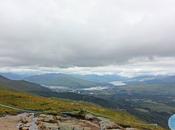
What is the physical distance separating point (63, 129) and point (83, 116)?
16.2 metres

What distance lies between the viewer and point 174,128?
200 feet

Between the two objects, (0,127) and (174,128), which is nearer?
(0,127)

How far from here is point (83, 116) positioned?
69.4 m

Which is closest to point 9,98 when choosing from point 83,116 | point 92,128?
point 83,116

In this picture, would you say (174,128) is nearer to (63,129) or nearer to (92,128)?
(92,128)

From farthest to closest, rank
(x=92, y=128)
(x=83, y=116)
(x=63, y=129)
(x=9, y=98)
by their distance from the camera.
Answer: (x=9, y=98)
(x=83, y=116)
(x=92, y=128)
(x=63, y=129)

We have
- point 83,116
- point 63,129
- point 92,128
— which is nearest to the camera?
point 63,129

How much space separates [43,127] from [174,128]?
21.5 meters

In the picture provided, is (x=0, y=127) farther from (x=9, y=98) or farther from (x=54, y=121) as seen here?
(x=9, y=98)

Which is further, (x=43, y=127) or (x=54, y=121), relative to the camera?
(x=54, y=121)

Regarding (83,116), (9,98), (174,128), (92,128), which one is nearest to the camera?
(92,128)

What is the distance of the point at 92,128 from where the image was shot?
187 ft

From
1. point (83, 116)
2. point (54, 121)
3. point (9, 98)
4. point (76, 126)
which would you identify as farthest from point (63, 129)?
point (9, 98)

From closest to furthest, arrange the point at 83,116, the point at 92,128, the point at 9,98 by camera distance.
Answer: the point at 92,128 → the point at 83,116 → the point at 9,98
